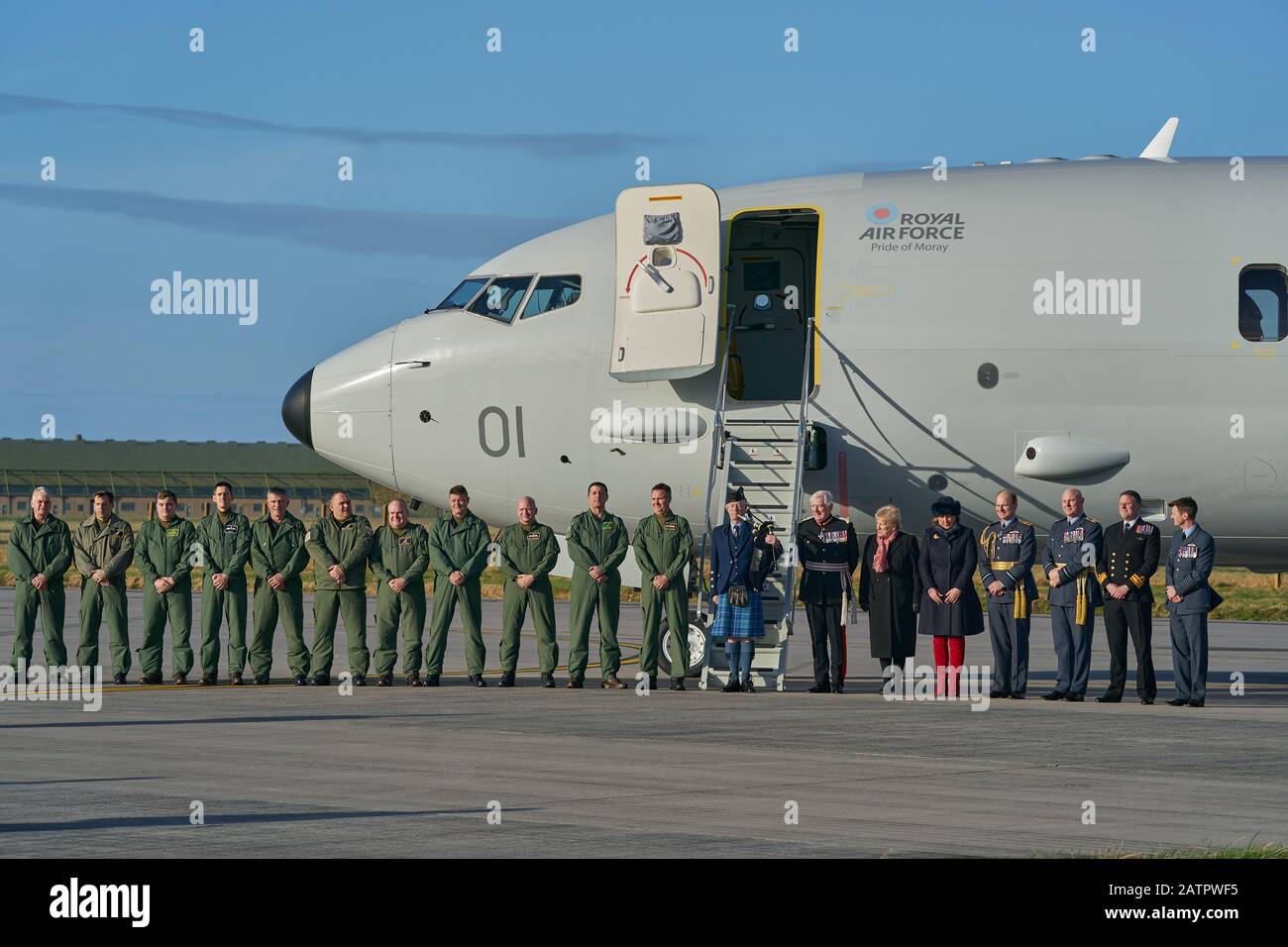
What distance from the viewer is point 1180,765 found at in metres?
12.9

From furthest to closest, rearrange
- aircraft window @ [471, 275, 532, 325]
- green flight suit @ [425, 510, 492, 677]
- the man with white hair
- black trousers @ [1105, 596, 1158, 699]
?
aircraft window @ [471, 275, 532, 325] → green flight suit @ [425, 510, 492, 677] → the man with white hair → black trousers @ [1105, 596, 1158, 699]

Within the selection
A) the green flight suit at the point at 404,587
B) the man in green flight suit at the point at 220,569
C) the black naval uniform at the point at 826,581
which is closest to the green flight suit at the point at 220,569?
the man in green flight suit at the point at 220,569

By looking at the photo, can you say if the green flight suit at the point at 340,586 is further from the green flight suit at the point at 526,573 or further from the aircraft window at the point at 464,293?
the aircraft window at the point at 464,293

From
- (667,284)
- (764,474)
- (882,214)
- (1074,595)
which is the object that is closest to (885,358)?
(882,214)

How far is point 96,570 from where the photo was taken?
1952 cm

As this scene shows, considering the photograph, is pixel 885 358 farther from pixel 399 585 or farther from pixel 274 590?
pixel 274 590

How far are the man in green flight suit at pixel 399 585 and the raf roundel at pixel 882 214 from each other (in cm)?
625

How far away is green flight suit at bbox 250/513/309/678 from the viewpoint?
63.5 ft

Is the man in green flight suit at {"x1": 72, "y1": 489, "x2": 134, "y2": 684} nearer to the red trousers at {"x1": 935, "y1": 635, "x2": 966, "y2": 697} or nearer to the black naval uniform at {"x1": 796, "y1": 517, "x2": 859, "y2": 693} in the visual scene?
the black naval uniform at {"x1": 796, "y1": 517, "x2": 859, "y2": 693}

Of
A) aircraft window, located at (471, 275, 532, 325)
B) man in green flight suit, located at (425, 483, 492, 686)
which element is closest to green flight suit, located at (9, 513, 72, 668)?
man in green flight suit, located at (425, 483, 492, 686)

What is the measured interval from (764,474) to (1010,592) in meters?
3.15

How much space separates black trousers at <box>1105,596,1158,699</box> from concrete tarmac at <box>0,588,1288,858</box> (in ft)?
1.06
